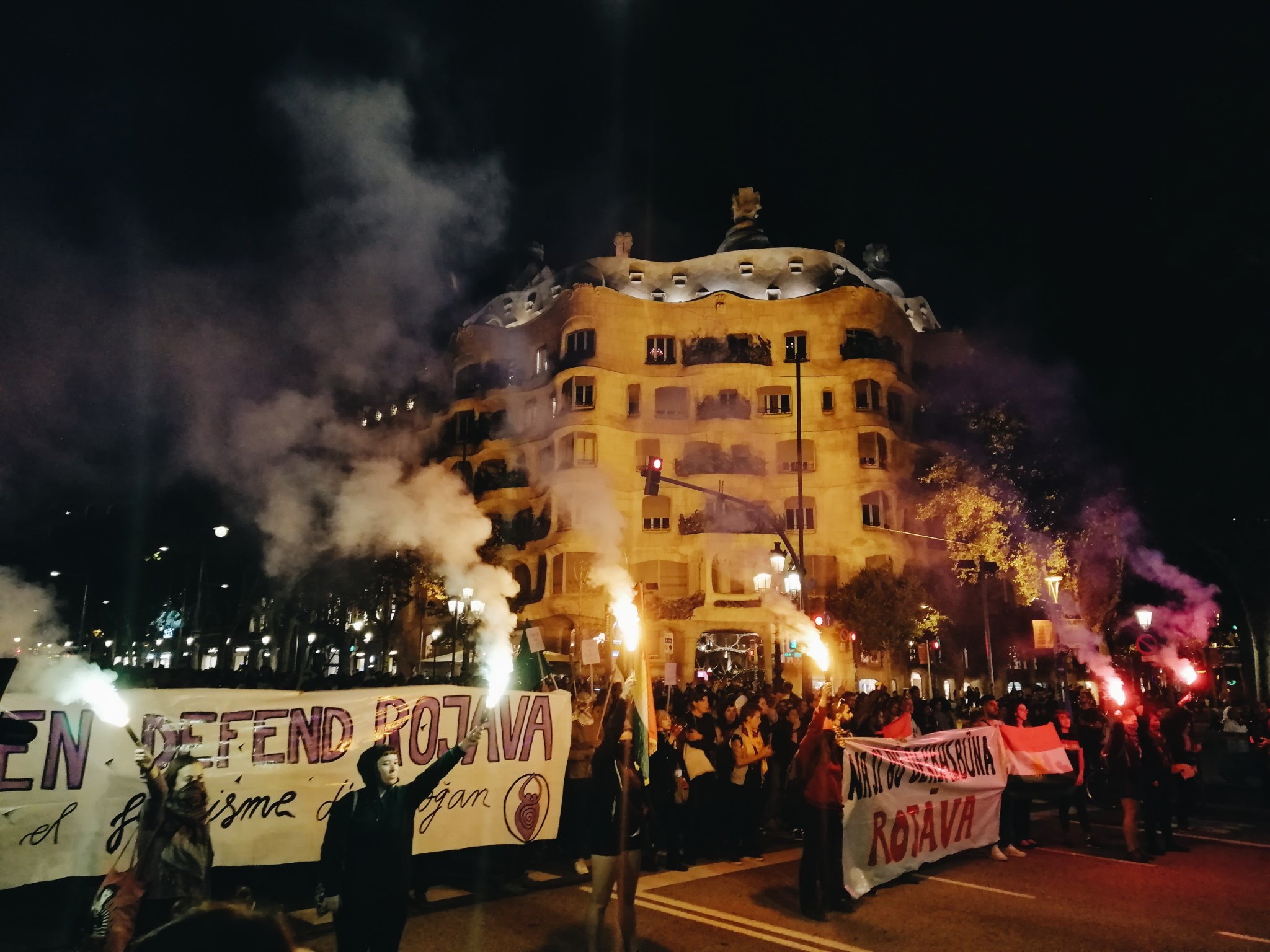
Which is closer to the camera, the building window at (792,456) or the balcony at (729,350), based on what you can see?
the building window at (792,456)

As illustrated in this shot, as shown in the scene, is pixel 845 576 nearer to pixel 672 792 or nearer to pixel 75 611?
pixel 672 792

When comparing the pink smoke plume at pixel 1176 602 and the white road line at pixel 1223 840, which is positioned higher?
the pink smoke plume at pixel 1176 602

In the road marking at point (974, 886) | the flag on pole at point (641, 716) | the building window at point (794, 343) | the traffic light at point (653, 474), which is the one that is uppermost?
the building window at point (794, 343)

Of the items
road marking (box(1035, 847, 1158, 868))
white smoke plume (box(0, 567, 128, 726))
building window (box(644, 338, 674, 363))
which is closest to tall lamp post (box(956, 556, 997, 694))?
building window (box(644, 338, 674, 363))

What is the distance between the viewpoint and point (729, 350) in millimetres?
44812

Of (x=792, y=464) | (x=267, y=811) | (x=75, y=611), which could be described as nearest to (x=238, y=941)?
(x=267, y=811)

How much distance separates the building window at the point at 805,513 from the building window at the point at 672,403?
6.97 m

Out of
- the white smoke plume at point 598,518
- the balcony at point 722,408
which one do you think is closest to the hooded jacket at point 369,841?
the white smoke plume at point 598,518

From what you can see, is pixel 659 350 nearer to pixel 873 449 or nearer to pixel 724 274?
pixel 724 274

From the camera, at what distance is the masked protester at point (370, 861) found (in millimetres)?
4445

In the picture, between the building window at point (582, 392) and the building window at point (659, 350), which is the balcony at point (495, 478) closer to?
the building window at point (582, 392)

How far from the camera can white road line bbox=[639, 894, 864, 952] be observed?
6.60 metres

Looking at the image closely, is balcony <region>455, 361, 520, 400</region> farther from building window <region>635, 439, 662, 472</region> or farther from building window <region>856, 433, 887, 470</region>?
building window <region>856, 433, 887, 470</region>

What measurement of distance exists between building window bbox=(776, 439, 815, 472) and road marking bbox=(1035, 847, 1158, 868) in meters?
32.9
